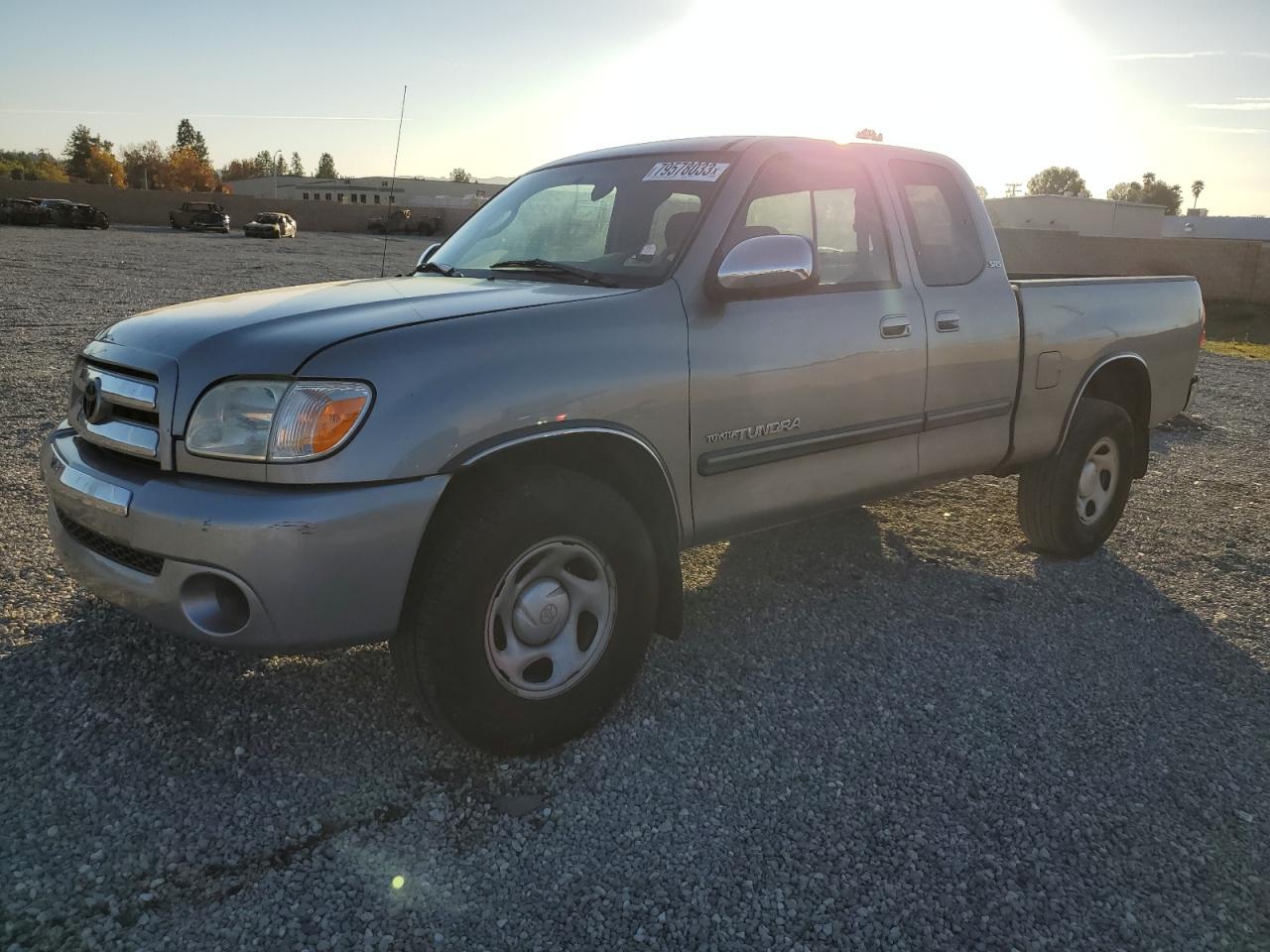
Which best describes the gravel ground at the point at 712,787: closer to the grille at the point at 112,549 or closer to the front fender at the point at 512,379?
the grille at the point at 112,549

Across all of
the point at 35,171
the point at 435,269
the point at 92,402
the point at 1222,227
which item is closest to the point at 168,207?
the point at 35,171

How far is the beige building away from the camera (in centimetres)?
6178

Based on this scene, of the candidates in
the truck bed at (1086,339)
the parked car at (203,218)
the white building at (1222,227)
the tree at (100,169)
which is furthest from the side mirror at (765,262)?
the tree at (100,169)

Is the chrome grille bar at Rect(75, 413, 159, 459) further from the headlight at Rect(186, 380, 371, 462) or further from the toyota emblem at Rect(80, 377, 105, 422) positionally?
the headlight at Rect(186, 380, 371, 462)

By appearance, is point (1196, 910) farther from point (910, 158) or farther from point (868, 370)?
point (910, 158)

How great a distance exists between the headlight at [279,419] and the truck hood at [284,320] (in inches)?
2.5

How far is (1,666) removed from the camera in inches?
137

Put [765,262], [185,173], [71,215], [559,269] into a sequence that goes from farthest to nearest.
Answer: [185,173]
[71,215]
[559,269]
[765,262]

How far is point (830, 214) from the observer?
13.8ft

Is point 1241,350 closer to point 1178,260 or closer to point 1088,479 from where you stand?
point 1178,260

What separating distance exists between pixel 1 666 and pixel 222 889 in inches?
61.9

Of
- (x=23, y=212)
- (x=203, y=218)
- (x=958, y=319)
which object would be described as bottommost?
(x=958, y=319)

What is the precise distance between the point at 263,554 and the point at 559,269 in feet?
5.29

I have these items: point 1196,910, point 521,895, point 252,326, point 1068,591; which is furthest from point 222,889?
point 1068,591
